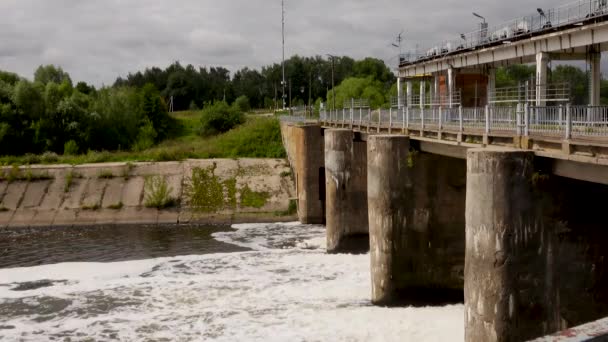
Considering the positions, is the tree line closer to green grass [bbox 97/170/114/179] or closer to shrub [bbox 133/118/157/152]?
shrub [bbox 133/118/157/152]

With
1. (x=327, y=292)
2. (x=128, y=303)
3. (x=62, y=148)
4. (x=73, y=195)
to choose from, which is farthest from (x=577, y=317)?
(x=62, y=148)

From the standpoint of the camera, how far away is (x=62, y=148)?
214 feet

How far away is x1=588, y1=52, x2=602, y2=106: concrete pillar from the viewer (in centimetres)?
2170

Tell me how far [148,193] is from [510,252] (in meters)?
34.8

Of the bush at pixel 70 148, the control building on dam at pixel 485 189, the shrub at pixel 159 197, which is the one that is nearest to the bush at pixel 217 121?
the bush at pixel 70 148

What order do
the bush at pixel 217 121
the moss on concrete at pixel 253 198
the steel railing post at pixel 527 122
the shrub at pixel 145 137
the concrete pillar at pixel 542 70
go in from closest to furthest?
1. the steel railing post at pixel 527 122
2. the concrete pillar at pixel 542 70
3. the moss on concrete at pixel 253 198
4. the shrub at pixel 145 137
5. the bush at pixel 217 121

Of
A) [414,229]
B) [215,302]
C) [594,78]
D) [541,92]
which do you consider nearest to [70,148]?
[215,302]

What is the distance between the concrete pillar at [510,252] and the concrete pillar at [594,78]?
8739mm

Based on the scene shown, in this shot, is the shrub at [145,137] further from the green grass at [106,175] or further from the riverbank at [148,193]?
the green grass at [106,175]

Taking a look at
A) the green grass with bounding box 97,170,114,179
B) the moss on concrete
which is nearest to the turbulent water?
the moss on concrete

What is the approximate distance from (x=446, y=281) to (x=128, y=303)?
11283 millimetres

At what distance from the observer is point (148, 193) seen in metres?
44.8

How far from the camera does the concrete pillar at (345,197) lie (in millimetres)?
29406

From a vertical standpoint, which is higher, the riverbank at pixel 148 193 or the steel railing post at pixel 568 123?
the steel railing post at pixel 568 123
